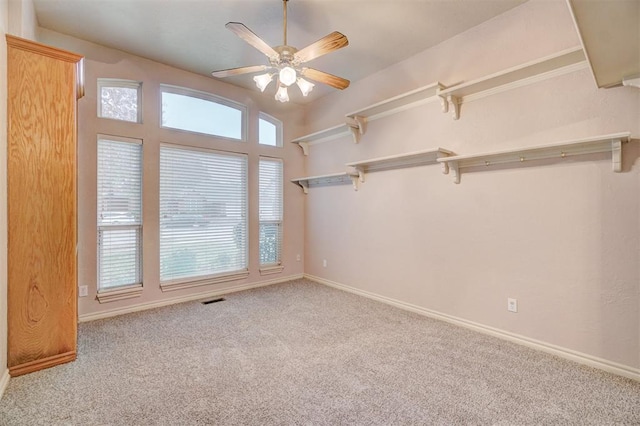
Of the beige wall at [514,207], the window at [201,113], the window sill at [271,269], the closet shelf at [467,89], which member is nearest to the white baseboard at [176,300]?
the window sill at [271,269]

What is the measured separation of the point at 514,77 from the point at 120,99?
420 centimetres

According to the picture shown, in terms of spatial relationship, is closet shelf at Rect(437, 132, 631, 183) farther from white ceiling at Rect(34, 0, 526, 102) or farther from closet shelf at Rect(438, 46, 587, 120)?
white ceiling at Rect(34, 0, 526, 102)

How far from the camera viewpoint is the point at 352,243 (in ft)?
14.6

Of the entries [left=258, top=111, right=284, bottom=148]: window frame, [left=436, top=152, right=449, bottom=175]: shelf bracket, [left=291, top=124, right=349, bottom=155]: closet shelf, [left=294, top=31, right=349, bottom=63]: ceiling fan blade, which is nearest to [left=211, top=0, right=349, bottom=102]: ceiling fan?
[left=294, top=31, right=349, bottom=63]: ceiling fan blade

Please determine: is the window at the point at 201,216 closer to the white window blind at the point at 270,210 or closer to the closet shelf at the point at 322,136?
the white window blind at the point at 270,210

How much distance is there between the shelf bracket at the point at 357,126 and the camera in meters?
4.16

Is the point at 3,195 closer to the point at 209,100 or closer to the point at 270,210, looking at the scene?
the point at 209,100

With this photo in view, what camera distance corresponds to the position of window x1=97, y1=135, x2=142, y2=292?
3482 millimetres

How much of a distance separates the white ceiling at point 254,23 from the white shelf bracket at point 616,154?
58.7 inches

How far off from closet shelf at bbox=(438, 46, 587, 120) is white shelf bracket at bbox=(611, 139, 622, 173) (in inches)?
27.1

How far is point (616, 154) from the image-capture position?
7.31 ft

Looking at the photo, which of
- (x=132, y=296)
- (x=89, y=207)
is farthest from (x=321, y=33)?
(x=132, y=296)

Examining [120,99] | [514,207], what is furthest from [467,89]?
[120,99]

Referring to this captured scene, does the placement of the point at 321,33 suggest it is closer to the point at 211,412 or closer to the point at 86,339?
the point at 211,412
